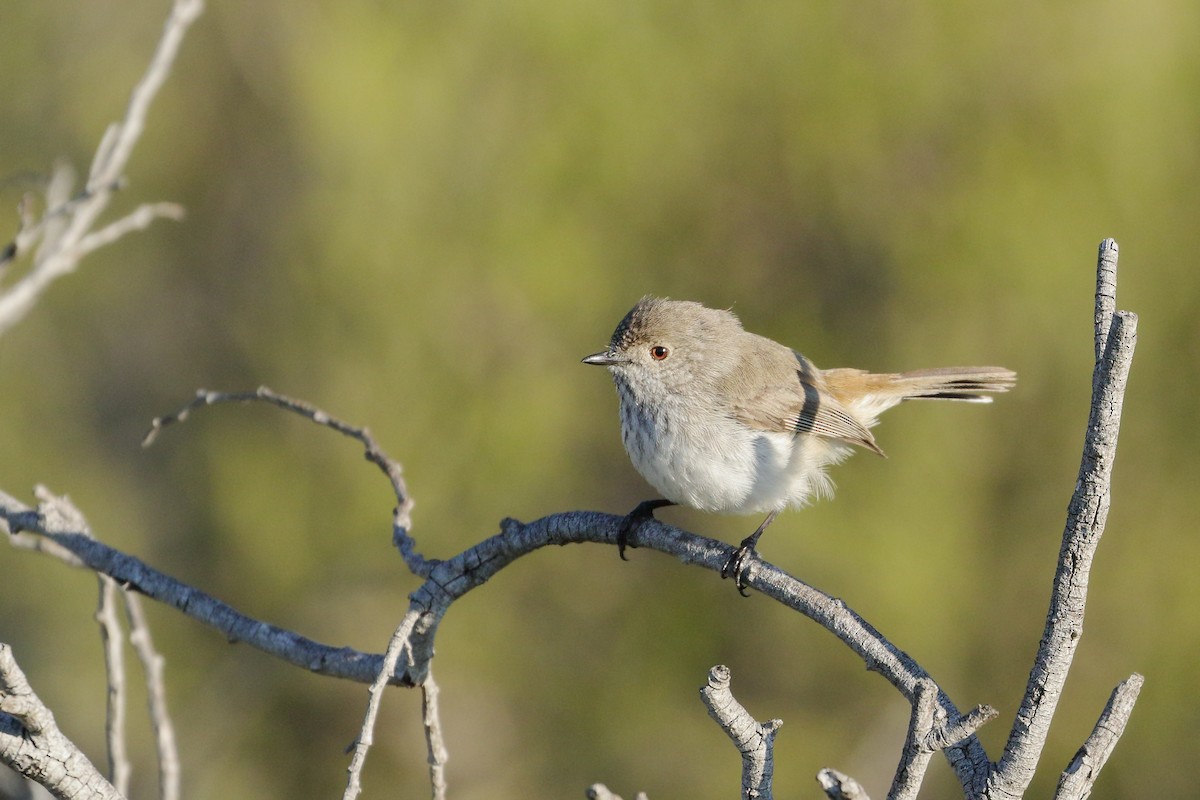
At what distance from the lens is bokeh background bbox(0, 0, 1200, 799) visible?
5.07 m

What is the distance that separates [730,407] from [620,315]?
6.10 feet

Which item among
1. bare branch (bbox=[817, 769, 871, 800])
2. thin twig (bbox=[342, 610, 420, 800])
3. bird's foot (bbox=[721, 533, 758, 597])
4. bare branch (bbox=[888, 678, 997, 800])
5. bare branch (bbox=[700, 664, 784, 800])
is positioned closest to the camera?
bare branch (bbox=[817, 769, 871, 800])

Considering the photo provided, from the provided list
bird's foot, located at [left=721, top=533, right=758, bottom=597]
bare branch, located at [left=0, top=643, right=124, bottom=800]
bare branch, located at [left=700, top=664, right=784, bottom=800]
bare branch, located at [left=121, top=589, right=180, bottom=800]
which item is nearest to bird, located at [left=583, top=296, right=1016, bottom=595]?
bird's foot, located at [left=721, top=533, right=758, bottom=597]

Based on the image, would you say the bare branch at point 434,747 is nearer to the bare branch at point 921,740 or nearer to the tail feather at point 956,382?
the bare branch at point 921,740

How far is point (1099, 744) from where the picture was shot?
1670 millimetres

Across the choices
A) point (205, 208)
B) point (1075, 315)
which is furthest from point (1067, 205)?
point (205, 208)

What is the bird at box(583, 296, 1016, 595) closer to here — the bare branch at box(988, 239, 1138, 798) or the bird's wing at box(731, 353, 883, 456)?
the bird's wing at box(731, 353, 883, 456)

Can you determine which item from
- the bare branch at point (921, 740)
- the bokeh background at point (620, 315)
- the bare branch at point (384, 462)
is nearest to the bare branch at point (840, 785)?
the bare branch at point (921, 740)

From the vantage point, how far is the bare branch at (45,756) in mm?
1868

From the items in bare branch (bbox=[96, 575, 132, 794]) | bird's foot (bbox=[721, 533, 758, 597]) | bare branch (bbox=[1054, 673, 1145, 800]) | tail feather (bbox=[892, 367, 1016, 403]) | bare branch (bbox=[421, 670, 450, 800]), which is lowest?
bare branch (bbox=[96, 575, 132, 794])

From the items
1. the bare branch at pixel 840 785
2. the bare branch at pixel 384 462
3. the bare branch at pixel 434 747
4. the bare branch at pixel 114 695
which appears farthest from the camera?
the bare branch at pixel 384 462

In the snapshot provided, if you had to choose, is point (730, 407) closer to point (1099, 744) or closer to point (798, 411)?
point (798, 411)

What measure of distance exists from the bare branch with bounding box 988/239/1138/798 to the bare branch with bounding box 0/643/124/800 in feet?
4.82

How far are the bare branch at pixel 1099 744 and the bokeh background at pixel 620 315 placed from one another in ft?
10.9
